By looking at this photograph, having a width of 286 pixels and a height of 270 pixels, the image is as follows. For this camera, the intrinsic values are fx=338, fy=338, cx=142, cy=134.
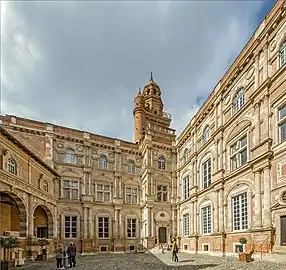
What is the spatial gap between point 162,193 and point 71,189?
9.95m

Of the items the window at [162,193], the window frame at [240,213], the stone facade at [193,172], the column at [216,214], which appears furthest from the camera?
the window at [162,193]

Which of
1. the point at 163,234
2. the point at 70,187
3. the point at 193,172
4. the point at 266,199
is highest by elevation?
the point at 193,172

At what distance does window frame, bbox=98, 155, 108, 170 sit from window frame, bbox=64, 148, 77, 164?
3015 millimetres

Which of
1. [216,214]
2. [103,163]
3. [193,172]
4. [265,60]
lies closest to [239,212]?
[216,214]

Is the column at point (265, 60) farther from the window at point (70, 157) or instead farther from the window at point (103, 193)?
the window at point (103, 193)

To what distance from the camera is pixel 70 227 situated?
34594mm

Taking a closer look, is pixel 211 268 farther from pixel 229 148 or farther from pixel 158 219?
pixel 158 219

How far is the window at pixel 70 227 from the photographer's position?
34.3m

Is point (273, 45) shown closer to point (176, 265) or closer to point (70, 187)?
point (176, 265)

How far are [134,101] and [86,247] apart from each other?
2457 cm

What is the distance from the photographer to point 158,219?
3653 centimetres

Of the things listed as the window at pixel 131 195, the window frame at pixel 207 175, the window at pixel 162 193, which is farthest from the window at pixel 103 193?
the window frame at pixel 207 175

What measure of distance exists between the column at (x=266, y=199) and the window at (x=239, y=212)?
9.13ft

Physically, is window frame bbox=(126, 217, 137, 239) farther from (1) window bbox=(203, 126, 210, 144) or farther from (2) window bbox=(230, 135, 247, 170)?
(2) window bbox=(230, 135, 247, 170)
